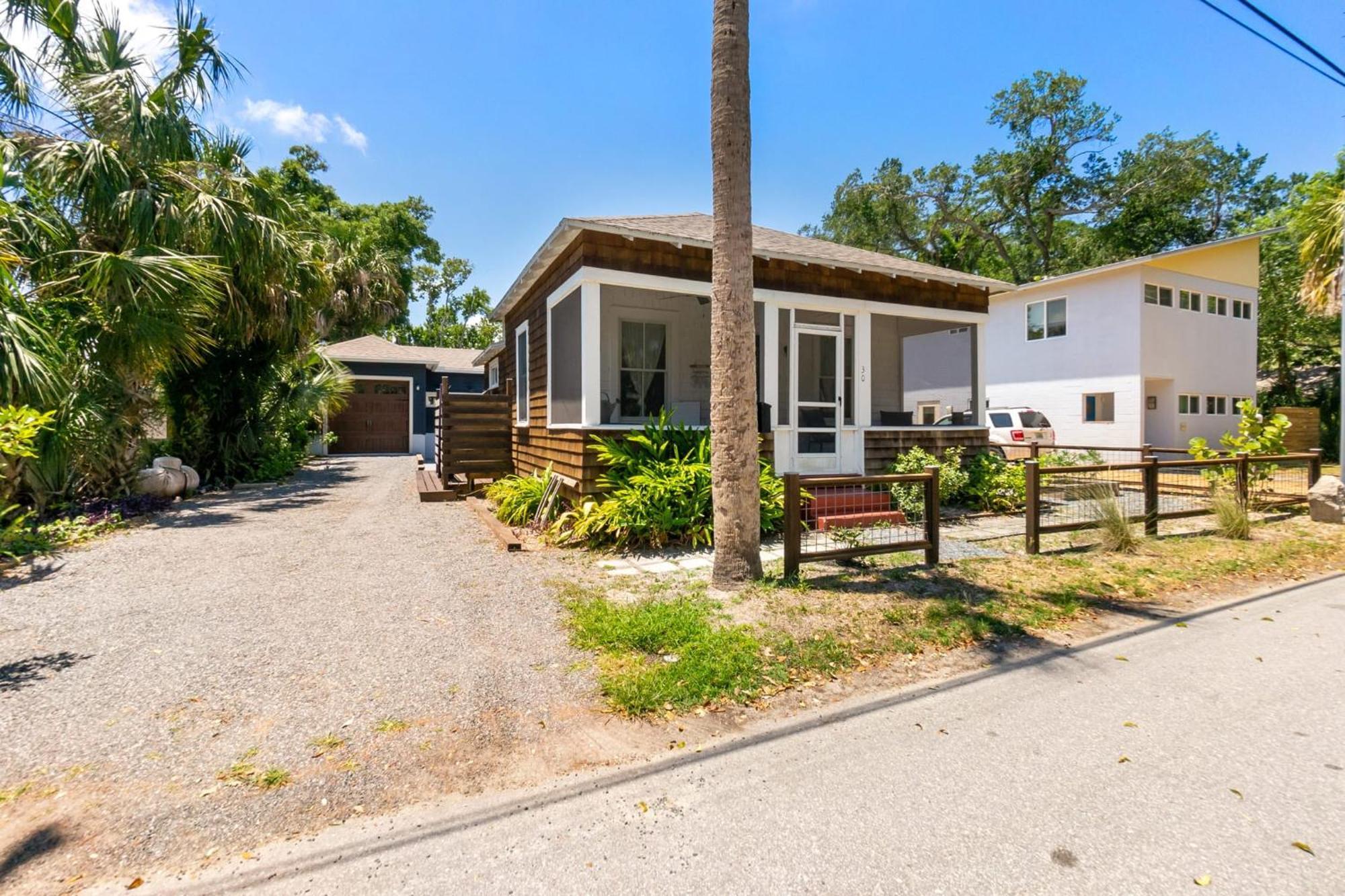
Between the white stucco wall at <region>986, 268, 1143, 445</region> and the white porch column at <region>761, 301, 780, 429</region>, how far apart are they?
33.7 feet

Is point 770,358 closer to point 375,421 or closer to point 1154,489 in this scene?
point 1154,489

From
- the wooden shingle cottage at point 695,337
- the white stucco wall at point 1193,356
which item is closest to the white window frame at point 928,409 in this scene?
the wooden shingle cottage at point 695,337

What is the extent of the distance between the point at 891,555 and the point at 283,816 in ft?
18.2

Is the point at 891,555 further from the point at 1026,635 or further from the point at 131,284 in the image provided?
the point at 131,284

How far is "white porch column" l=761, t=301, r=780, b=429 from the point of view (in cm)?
825

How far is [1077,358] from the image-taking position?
17.5 m

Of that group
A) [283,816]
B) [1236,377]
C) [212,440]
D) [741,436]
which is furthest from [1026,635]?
[1236,377]

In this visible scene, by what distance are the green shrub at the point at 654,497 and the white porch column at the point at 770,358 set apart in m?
→ 1.25

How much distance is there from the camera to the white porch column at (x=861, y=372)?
919cm

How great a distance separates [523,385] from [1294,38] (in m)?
11.2

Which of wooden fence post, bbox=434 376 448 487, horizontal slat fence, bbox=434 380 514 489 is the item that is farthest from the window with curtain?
wooden fence post, bbox=434 376 448 487

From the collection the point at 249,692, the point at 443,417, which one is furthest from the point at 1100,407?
the point at 249,692

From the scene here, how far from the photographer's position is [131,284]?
7664 mm

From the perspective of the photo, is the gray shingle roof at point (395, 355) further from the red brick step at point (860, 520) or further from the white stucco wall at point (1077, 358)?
the white stucco wall at point (1077, 358)
